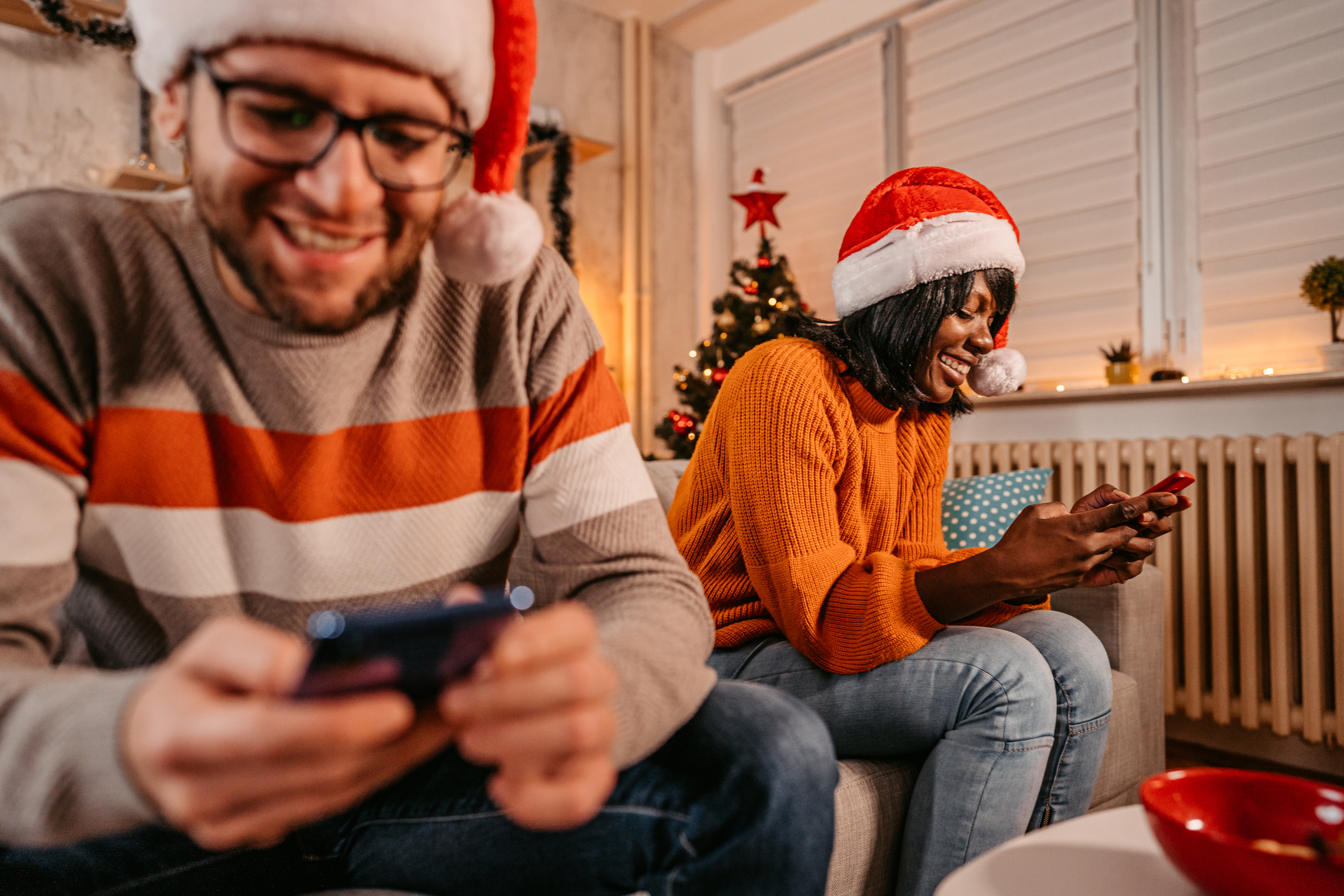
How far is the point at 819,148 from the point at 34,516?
3.31 m

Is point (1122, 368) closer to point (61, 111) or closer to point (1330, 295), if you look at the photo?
point (1330, 295)

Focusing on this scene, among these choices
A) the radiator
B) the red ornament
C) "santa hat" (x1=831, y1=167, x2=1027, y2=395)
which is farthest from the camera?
the red ornament

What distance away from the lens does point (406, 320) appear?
667mm

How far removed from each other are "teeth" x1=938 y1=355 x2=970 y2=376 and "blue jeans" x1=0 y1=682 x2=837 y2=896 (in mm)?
799

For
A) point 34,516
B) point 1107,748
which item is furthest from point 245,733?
point 1107,748

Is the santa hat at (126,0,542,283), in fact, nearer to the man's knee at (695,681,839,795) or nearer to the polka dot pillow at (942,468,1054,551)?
the man's knee at (695,681,839,795)

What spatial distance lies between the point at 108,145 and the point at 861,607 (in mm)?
2741

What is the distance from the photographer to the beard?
537 mm

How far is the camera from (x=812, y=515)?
1.06 m

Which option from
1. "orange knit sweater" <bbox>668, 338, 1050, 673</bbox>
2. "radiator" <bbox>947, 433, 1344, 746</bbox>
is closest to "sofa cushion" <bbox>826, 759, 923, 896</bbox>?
"orange knit sweater" <bbox>668, 338, 1050, 673</bbox>

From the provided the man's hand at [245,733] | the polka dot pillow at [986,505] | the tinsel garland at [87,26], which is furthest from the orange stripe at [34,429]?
the tinsel garland at [87,26]

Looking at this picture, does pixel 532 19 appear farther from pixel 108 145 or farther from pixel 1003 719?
pixel 108 145

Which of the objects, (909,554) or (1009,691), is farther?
(909,554)

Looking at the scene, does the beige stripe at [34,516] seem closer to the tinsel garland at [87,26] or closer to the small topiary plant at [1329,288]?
the tinsel garland at [87,26]
